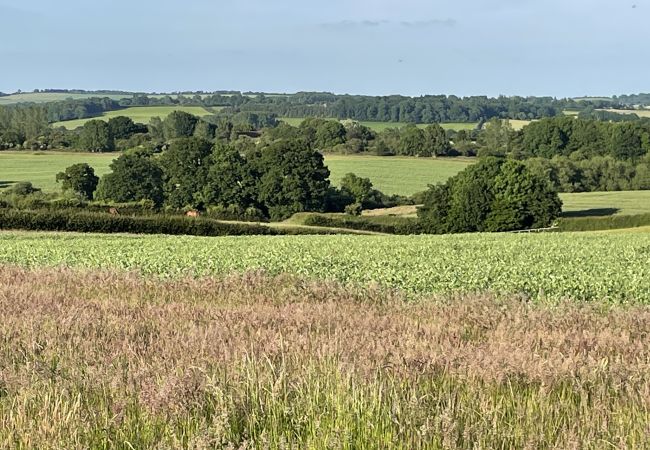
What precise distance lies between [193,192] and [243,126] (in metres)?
57.8

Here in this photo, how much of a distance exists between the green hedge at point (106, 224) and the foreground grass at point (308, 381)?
1480 inches

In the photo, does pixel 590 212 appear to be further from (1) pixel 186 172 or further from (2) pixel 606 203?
(1) pixel 186 172

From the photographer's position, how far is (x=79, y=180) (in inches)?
3625

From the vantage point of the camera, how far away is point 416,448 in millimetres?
3732

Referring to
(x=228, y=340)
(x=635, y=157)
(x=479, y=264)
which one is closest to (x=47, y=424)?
(x=228, y=340)

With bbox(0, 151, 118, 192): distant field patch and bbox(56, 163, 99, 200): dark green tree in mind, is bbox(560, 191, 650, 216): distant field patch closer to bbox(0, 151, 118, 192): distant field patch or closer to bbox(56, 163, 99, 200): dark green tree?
bbox(56, 163, 99, 200): dark green tree

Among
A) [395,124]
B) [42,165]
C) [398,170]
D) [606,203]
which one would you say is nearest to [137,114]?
[395,124]

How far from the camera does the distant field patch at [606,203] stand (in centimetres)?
7781

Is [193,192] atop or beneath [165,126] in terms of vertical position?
beneath

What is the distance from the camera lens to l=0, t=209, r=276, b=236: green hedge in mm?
43062

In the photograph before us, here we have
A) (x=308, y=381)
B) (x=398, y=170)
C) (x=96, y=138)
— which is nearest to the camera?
(x=308, y=381)

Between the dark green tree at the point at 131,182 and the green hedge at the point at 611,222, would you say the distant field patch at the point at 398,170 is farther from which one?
the green hedge at the point at 611,222

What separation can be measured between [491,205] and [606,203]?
704 inches

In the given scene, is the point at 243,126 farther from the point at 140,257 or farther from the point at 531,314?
the point at 531,314
